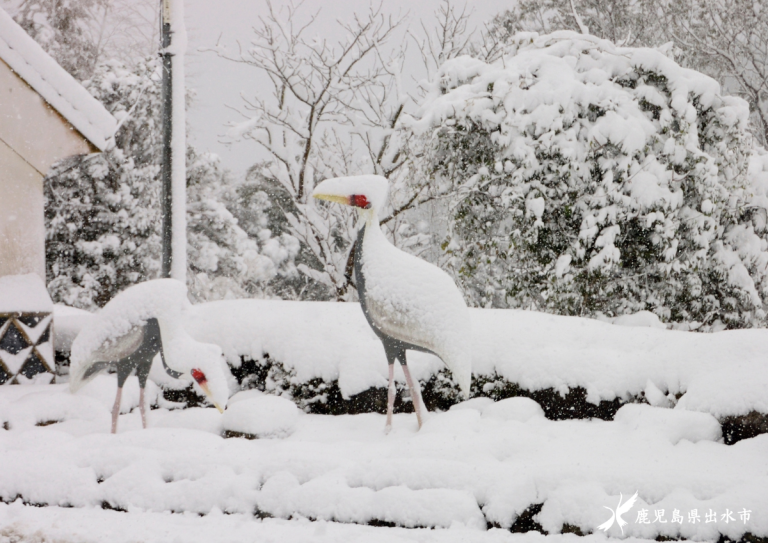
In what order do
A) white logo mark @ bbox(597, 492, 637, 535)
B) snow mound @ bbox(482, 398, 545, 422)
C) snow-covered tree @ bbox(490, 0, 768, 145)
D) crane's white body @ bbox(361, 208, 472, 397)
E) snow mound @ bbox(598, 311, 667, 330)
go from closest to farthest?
white logo mark @ bbox(597, 492, 637, 535) < crane's white body @ bbox(361, 208, 472, 397) < snow mound @ bbox(482, 398, 545, 422) < snow mound @ bbox(598, 311, 667, 330) < snow-covered tree @ bbox(490, 0, 768, 145)

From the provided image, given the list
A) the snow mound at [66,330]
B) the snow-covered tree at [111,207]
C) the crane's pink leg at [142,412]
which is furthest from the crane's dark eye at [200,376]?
the snow-covered tree at [111,207]

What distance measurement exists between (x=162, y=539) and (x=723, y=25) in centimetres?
1545

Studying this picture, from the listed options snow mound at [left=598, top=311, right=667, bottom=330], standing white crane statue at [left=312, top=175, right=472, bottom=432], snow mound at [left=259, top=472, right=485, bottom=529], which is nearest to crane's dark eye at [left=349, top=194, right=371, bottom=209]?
standing white crane statue at [left=312, top=175, right=472, bottom=432]

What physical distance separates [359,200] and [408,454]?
66.2 inches

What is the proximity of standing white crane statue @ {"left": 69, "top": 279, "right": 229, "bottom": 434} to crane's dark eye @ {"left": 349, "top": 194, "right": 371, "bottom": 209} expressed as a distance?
141cm

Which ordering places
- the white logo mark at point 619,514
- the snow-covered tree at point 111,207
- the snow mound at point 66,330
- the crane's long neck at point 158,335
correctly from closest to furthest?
the white logo mark at point 619,514 → the crane's long neck at point 158,335 → the snow mound at point 66,330 → the snow-covered tree at point 111,207

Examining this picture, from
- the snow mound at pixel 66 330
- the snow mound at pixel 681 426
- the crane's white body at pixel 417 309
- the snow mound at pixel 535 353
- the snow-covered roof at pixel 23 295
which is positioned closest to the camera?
the snow mound at pixel 681 426

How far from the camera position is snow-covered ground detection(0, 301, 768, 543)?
2.85 meters

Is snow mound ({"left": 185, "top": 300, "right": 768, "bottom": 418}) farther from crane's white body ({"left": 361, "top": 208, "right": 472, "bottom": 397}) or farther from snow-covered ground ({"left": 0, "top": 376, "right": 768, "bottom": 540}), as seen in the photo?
crane's white body ({"left": 361, "top": 208, "right": 472, "bottom": 397})

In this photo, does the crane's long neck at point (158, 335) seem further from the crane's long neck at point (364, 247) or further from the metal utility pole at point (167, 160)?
the crane's long neck at point (364, 247)

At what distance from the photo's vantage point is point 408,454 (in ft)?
11.4

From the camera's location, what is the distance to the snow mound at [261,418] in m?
4.14

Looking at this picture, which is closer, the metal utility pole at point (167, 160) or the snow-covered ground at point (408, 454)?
the snow-covered ground at point (408, 454)

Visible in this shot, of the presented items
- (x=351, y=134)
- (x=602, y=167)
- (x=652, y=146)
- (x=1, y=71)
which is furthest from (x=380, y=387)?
(x=351, y=134)
